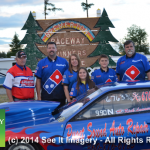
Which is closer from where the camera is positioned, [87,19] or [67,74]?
[67,74]

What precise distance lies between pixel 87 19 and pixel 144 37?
58.0 meters

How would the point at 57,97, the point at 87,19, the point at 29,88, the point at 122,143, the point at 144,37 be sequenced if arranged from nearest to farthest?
the point at 122,143 → the point at 29,88 → the point at 57,97 → the point at 87,19 → the point at 144,37

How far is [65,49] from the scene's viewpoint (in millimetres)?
7676

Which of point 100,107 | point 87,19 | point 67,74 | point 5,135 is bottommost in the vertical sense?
point 5,135

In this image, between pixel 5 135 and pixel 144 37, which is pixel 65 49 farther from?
pixel 144 37

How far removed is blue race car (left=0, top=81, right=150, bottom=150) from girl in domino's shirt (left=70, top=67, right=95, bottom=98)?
1.35 metres

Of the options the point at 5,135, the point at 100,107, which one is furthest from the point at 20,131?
the point at 100,107

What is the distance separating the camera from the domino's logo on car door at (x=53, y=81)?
15.8 ft

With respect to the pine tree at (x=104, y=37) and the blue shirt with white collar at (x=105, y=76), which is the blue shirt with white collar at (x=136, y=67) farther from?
the pine tree at (x=104, y=37)

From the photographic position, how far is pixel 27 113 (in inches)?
135

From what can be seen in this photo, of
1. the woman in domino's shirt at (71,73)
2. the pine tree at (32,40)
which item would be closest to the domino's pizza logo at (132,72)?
the woman in domino's shirt at (71,73)

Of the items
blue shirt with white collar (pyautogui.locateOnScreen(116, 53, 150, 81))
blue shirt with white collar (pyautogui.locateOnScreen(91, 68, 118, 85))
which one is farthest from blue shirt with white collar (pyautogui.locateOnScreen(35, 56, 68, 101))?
blue shirt with white collar (pyautogui.locateOnScreen(116, 53, 150, 81))

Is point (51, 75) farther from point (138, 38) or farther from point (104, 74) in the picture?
point (138, 38)

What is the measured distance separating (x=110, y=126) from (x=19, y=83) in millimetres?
2372
